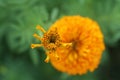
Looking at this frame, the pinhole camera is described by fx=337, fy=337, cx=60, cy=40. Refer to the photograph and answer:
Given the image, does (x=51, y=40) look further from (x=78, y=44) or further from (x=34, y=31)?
(x=34, y=31)

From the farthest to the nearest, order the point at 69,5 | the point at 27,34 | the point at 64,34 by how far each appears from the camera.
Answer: the point at 69,5, the point at 27,34, the point at 64,34

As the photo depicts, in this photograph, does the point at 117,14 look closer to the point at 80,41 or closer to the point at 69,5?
the point at 69,5

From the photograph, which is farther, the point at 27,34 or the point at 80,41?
the point at 27,34

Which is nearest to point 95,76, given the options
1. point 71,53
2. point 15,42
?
point 15,42

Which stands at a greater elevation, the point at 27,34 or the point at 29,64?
the point at 27,34

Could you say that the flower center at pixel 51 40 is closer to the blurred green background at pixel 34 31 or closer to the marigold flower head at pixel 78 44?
the marigold flower head at pixel 78 44

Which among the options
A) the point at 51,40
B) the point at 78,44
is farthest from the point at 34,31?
the point at 51,40

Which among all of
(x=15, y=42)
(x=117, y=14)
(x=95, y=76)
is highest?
(x=117, y=14)

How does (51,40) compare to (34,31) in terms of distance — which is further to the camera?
(34,31)
